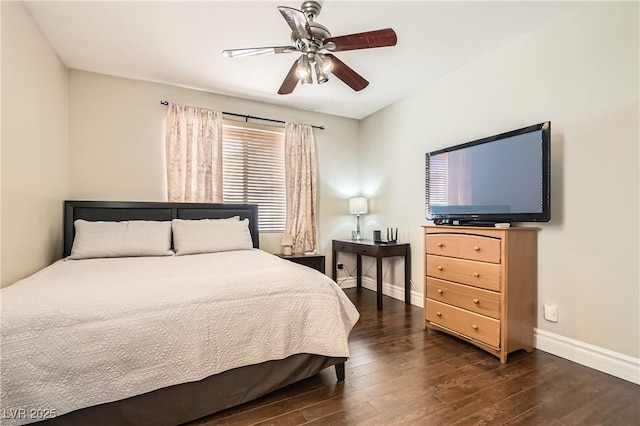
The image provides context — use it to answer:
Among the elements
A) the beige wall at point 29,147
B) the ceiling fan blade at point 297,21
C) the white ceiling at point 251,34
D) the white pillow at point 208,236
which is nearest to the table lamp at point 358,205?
the white ceiling at point 251,34

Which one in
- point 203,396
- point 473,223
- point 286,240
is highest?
point 473,223

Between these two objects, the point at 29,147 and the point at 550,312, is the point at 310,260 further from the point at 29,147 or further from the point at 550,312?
the point at 29,147

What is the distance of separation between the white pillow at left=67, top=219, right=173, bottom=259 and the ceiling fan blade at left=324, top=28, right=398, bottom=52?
7.30 ft

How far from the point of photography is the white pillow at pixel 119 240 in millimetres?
2506

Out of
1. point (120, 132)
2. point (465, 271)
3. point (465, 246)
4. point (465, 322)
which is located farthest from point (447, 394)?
point (120, 132)

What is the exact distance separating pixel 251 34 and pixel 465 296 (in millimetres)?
2798

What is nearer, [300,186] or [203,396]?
[203,396]

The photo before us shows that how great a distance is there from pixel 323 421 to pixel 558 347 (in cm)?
192

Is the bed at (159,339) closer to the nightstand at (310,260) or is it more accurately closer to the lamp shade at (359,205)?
the nightstand at (310,260)

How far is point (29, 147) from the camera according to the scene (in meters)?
2.14

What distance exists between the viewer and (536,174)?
2150mm

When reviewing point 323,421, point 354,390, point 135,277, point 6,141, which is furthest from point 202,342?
point 6,141

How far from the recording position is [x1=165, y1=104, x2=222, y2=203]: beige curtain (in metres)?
3.33

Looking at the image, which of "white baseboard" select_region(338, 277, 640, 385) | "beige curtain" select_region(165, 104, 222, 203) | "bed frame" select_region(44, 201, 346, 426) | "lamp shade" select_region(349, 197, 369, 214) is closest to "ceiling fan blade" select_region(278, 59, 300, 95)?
"beige curtain" select_region(165, 104, 222, 203)
